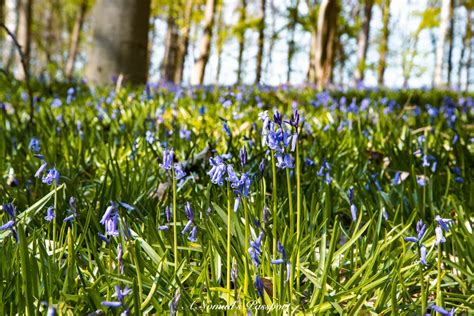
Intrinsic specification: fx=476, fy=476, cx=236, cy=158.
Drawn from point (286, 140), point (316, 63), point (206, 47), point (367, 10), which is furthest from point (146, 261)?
point (367, 10)

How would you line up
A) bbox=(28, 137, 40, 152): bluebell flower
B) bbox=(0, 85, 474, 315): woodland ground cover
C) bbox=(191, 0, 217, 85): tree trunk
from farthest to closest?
bbox=(191, 0, 217, 85): tree trunk → bbox=(28, 137, 40, 152): bluebell flower → bbox=(0, 85, 474, 315): woodland ground cover

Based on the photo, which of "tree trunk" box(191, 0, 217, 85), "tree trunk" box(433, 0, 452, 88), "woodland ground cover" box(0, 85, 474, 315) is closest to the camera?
"woodland ground cover" box(0, 85, 474, 315)

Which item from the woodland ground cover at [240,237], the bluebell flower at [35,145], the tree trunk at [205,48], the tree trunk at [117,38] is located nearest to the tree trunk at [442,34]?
the tree trunk at [205,48]

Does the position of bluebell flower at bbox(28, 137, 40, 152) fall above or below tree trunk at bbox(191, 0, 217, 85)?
below

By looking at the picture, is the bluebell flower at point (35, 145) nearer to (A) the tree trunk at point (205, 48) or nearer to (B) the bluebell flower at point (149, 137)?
(B) the bluebell flower at point (149, 137)

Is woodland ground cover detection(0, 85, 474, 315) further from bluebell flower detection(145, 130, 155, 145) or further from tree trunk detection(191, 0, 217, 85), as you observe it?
tree trunk detection(191, 0, 217, 85)

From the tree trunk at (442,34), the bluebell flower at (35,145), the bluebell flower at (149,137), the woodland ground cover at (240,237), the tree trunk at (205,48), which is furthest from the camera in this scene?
the tree trunk at (442,34)

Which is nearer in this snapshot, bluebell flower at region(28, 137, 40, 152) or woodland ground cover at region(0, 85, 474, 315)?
woodland ground cover at region(0, 85, 474, 315)

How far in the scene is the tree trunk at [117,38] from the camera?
6957 millimetres

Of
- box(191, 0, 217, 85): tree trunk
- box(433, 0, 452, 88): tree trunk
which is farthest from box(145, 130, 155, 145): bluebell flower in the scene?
box(433, 0, 452, 88): tree trunk

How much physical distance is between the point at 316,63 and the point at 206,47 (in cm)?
408

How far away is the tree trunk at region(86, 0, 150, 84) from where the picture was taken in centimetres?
696

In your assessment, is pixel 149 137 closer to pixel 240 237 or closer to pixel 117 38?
pixel 240 237

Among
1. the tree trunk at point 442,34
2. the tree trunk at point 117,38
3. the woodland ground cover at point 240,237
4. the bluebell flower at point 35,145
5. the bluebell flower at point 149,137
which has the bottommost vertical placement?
the woodland ground cover at point 240,237
